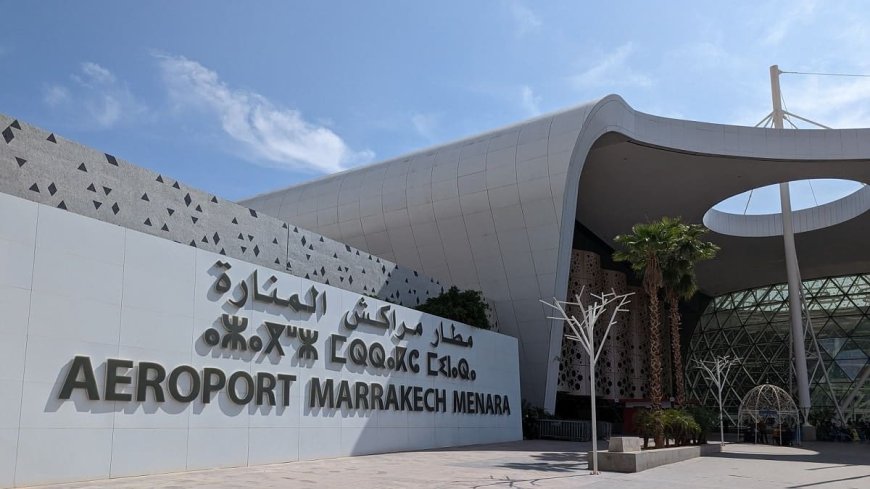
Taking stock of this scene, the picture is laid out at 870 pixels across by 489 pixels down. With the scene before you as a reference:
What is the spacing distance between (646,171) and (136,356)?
31874 mm

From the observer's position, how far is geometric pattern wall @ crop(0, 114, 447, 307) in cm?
1426

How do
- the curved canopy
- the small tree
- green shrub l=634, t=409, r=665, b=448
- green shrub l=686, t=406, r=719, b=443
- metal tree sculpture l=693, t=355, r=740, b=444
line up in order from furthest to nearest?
the curved canopy < metal tree sculpture l=693, t=355, r=740, b=444 < the small tree < green shrub l=686, t=406, r=719, b=443 < green shrub l=634, t=409, r=665, b=448

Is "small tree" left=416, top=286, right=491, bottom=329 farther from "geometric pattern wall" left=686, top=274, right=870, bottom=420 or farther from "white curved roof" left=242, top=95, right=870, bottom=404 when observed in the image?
"geometric pattern wall" left=686, top=274, right=870, bottom=420

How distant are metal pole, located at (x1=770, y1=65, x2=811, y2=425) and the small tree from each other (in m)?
22.4

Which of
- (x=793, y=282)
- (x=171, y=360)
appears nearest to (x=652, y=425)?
(x=171, y=360)

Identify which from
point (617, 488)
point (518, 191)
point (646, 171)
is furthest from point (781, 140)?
point (617, 488)

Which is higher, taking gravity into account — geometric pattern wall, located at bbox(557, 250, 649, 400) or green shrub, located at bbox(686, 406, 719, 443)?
geometric pattern wall, located at bbox(557, 250, 649, 400)

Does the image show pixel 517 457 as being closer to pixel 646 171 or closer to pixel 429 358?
pixel 429 358

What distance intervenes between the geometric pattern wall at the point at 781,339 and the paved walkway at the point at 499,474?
135 ft

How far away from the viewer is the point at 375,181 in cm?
4006

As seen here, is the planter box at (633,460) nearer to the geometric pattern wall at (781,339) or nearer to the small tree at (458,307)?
the small tree at (458,307)

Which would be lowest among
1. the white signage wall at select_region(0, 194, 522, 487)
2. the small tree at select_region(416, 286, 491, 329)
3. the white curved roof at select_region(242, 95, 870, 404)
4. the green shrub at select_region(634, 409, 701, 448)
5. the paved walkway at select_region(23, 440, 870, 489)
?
the paved walkway at select_region(23, 440, 870, 489)

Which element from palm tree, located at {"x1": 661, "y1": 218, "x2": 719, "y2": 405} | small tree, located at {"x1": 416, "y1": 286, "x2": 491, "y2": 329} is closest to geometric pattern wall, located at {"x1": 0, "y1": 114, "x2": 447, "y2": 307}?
small tree, located at {"x1": 416, "y1": 286, "x2": 491, "y2": 329}

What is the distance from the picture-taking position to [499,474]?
55.2ft
